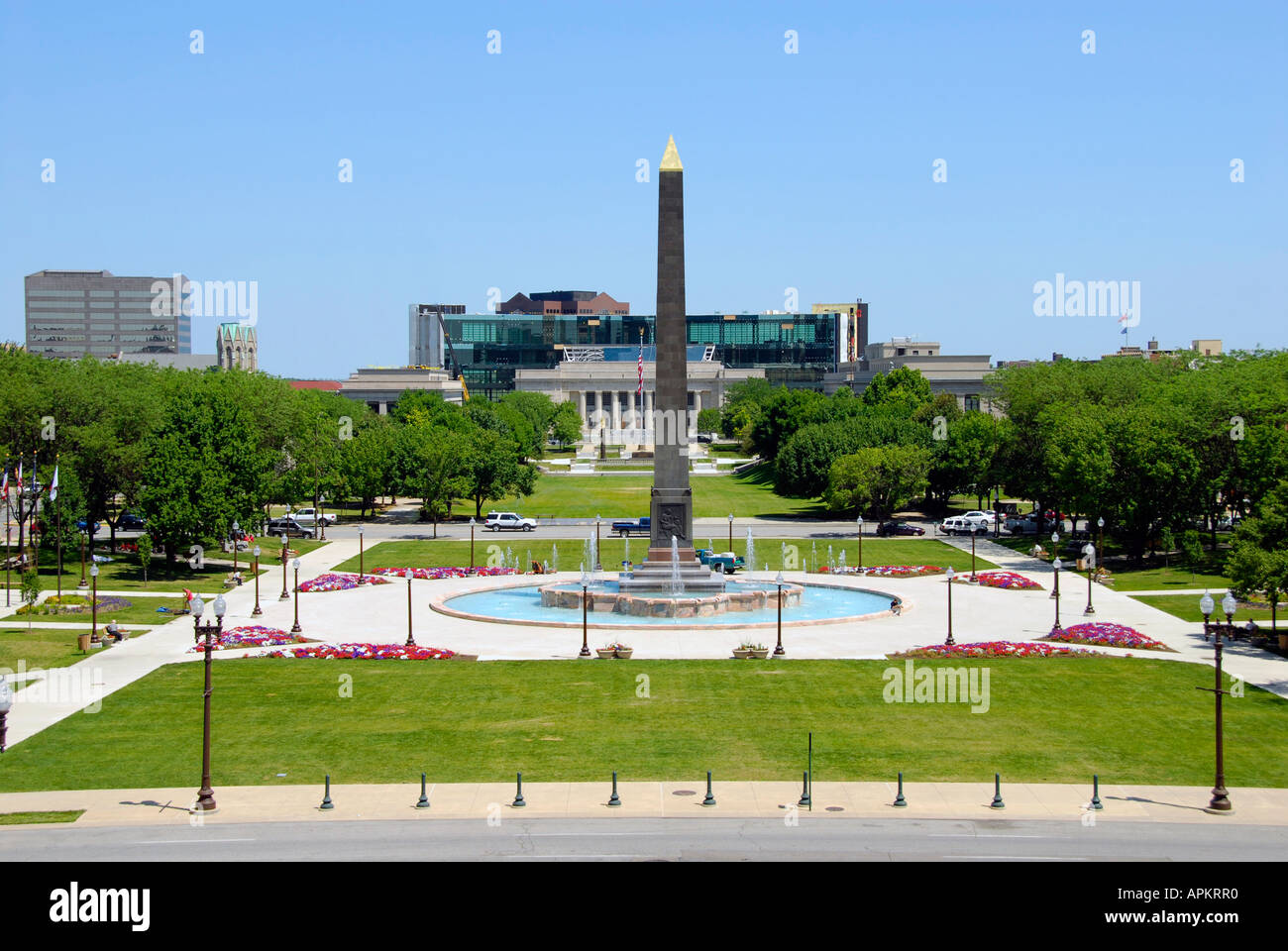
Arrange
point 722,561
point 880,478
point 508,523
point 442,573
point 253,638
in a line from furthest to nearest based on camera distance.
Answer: point 508,523, point 880,478, point 442,573, point 722,561, point 253,638

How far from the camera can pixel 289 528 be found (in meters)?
77.3

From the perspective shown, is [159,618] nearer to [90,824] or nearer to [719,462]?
[90,824]

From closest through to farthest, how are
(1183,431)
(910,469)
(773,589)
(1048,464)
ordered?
(773,589) < (1183,431) < (1048,464) < (910,469)

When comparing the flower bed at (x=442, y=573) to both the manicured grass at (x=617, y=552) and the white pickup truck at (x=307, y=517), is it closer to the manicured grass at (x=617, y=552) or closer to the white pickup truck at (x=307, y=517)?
the manicured grass at (x=617, y=552)

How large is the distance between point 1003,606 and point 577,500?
5084 cm

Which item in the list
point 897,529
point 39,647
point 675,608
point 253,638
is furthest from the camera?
point 897,529

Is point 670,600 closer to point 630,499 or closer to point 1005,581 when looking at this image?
point 1005,581

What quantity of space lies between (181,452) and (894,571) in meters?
30.0

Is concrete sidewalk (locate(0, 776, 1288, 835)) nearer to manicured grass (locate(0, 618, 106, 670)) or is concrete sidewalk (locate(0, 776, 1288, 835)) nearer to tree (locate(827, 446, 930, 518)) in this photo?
manicured grass (locate(0, 618, 106, 670))

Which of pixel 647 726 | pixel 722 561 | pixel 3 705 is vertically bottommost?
pixel 647 726

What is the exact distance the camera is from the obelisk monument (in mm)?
47094

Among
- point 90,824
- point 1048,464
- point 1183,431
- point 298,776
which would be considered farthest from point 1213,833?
point 1048,464

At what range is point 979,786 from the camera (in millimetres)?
24828

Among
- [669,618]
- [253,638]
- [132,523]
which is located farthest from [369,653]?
[132,523]
